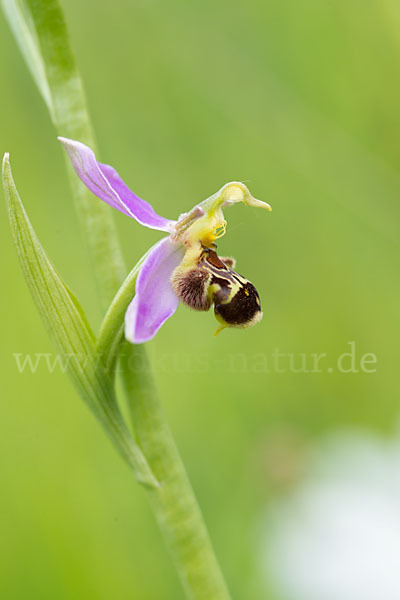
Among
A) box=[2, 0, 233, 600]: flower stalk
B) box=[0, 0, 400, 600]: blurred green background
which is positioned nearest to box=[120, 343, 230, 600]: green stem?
box=[2, 0, 233, 600]: flower stalk

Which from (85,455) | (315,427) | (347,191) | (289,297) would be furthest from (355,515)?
(347,191)

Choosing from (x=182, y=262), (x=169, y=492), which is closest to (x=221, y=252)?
(x=182, y=262)

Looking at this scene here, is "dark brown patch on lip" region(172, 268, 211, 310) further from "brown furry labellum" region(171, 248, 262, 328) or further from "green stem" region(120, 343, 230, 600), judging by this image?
"green stem" region(120, 343, 230, 600)

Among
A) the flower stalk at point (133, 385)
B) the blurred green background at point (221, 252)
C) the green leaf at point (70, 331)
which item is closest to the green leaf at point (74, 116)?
the flower stalk at point (133, 385)

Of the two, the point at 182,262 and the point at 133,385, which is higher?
the point at 182,262

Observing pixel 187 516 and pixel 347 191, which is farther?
pixel 347 191

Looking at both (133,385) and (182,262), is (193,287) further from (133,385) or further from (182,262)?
(133,385)

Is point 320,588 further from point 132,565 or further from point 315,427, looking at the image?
point 315,427
